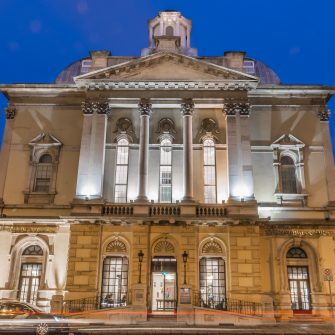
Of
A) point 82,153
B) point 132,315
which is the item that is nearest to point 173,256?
point 132,315

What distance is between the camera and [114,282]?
27.2 metres

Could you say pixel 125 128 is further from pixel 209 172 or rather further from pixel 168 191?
pixel 209 172

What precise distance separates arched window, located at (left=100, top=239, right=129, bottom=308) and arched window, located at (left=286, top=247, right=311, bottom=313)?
1069 centimetres

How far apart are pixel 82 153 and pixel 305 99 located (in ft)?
55.1

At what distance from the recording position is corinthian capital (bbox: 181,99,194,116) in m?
30.4

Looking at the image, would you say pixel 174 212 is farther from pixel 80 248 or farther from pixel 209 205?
pixel 80 248

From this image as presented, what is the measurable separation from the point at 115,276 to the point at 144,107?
11.8 metres

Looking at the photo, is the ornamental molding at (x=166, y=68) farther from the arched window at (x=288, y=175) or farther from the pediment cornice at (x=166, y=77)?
the arched window at (x=288, y=175)

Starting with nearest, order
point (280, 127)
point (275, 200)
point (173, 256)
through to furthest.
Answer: point (173, 256) → point (275, 200) → point (280, 127)

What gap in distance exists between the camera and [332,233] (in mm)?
28547

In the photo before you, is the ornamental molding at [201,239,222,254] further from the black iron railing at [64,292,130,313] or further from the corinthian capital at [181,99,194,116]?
the corinthian capital at [181,99,194,116]

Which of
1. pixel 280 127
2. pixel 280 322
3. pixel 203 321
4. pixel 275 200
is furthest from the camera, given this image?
pixel 280 127

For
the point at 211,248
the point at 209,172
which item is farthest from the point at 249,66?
the point at 211,248

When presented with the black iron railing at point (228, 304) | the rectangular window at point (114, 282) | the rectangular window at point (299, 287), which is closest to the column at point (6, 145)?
the rectangular window at point (114, 282)
